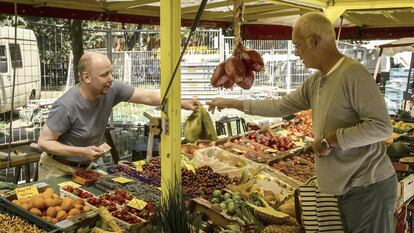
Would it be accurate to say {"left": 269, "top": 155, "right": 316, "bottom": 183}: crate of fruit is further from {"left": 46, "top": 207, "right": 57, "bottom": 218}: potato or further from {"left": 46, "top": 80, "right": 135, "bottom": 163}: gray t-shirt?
{"left": 46, "top": 207, "right": 57, "bottom": 218}: potato

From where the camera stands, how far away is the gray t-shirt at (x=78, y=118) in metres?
3.24

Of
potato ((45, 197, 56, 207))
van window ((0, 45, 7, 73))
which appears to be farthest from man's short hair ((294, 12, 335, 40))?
van window ((0, 45, 7, 73))

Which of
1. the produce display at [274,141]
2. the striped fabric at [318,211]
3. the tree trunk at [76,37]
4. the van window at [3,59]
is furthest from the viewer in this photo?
the van window at [3,59]

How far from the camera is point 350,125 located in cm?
Result: 230

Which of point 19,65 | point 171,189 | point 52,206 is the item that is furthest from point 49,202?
point 19,65

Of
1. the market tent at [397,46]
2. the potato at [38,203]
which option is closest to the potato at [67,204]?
the potato at [38,203]

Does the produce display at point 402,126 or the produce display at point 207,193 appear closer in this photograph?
the produce display at point 207,193

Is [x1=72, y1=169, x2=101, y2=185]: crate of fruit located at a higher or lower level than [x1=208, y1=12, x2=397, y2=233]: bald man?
lower

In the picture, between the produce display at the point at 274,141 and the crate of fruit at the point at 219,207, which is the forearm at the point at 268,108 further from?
the produce display at the point at 274,141

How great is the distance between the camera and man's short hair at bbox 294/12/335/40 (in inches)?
89.0

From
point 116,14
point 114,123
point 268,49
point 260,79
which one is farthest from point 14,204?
point 268,49

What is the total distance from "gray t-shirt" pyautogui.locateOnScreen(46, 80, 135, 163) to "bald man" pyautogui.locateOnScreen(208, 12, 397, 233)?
179 centimetres

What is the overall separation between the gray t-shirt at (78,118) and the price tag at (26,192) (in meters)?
0.54

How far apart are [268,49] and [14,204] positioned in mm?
9124
